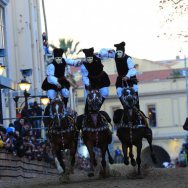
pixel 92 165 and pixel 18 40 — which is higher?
pixel 18 40

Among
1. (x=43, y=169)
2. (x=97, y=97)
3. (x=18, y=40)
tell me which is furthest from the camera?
(x=18, y=40)

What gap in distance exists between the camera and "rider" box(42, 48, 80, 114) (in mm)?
20770

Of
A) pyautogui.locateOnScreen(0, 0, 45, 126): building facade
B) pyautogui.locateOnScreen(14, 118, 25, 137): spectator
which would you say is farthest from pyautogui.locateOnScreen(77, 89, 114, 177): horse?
pyautogui.locateOnScreen(0, 0, 45, 126): building facade

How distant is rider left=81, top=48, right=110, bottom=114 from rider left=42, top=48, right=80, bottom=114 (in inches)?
14.9

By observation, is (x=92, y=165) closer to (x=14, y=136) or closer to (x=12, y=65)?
(x=14, y=136)

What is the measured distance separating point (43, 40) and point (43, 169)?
20244 mm

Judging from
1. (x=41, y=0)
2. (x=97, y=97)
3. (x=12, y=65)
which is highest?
(x=41, y=0)

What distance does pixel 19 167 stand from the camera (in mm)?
27031

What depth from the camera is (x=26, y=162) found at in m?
28.4

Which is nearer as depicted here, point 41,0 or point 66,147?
point 66,147

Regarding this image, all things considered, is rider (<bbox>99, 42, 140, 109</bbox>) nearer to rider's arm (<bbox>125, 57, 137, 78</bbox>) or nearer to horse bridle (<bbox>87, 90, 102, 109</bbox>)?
rider's arm (<bbox>125, 57, 137, 78</bbox>)

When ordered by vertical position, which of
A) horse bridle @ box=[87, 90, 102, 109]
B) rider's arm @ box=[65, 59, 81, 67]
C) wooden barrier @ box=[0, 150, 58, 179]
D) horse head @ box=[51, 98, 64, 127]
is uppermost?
rider's arm @ box=[65, 59, 81, 67]

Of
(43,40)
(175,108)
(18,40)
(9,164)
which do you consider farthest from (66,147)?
(175,108)

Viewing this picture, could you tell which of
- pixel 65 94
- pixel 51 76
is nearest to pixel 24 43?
pixel 65 94
